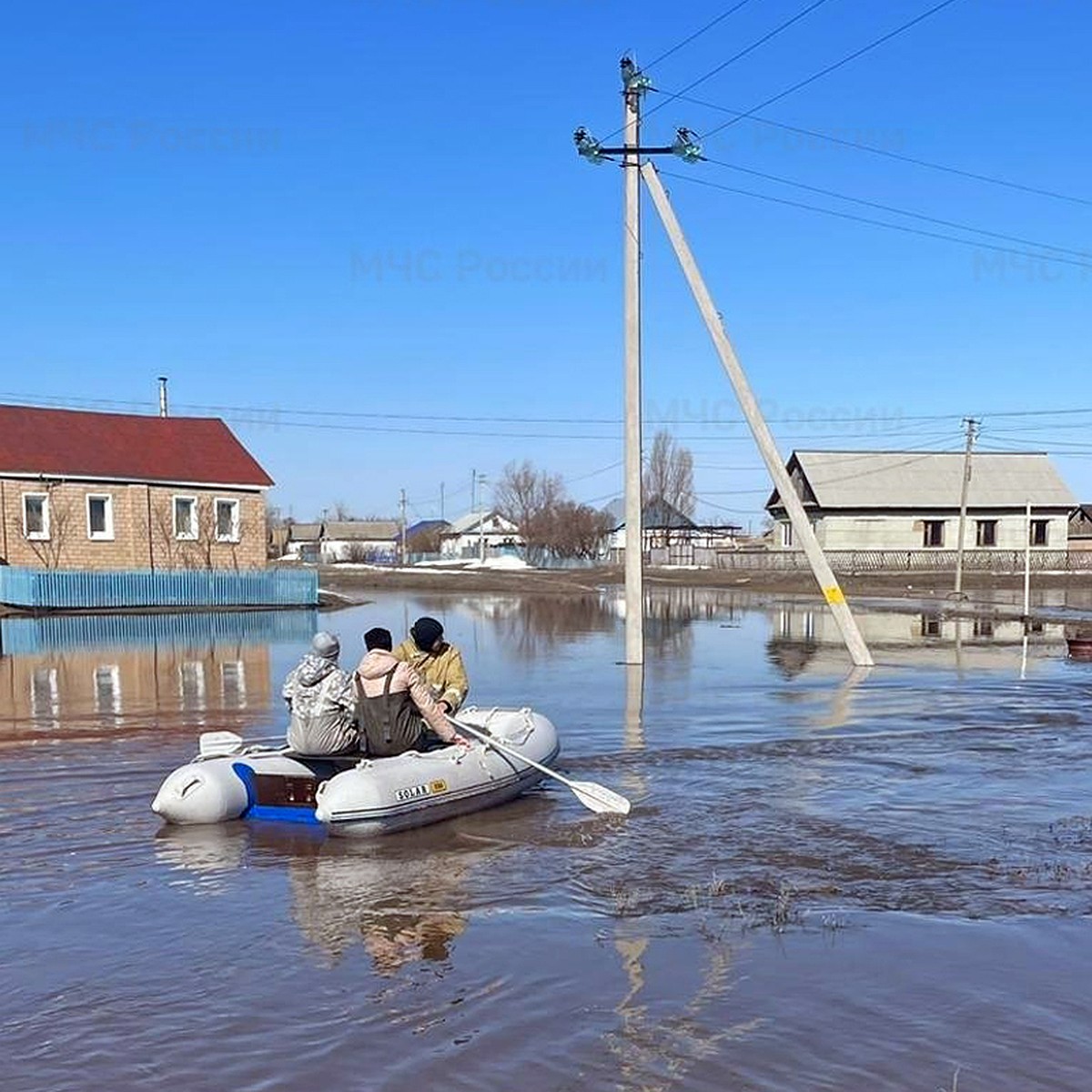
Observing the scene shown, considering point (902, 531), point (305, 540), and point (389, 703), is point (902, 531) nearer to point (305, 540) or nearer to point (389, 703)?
point (389, 703)

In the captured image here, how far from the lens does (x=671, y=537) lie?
9206 cm

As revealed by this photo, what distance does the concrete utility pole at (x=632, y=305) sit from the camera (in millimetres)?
19688

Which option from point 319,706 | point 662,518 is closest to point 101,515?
point 319,706

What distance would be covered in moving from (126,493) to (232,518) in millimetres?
3889

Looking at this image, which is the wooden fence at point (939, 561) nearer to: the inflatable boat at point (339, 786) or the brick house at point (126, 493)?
the brick house at point (126, 493)

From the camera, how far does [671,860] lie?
7.98 metres

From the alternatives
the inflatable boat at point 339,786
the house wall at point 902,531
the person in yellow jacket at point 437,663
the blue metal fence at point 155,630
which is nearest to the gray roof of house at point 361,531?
the house wall at point 902,531

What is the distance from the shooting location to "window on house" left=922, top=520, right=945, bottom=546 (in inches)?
2623

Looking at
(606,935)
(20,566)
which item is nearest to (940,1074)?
(606,935)

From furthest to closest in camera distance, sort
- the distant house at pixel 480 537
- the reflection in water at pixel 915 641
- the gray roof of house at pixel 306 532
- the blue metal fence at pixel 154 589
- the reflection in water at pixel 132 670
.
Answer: the gray roof of house at pixel 306 532, the distant house at pixel 480 537, the blue metal fence at pixel 154 589, the reflection in water at pixel 915 641, the reflection in water at pixel 132 670

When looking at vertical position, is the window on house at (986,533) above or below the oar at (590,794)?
above

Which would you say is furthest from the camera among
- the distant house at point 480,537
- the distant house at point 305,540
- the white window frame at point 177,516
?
the distant house at point 305,540

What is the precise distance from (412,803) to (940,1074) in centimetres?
466

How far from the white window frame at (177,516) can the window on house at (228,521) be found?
939 mm
